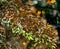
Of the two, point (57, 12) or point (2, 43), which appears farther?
point (57, 12)

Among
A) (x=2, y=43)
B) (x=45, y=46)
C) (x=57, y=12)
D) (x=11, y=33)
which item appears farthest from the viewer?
(x=57, y=12)

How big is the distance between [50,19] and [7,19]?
2.57 meters

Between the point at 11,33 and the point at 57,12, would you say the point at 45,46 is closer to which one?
the point at 11,33

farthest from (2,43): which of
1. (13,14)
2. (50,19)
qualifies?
(50,19)

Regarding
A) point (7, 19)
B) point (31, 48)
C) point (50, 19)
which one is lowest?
point (50, 19)

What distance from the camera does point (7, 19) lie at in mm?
2041

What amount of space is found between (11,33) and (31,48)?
304 mm

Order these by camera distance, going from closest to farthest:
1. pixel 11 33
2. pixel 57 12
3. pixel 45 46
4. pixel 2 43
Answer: pixel 2 43
pixel 11 33
pixel 45 46
pixel 57 12

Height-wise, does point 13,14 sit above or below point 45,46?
above

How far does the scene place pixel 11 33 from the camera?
6.73 ft

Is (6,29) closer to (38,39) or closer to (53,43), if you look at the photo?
(38,39)

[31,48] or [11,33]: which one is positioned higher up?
[11,33]

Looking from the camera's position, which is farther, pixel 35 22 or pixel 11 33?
pixel 35 22

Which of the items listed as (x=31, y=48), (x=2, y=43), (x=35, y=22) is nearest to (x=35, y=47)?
(x=31, y=48)
